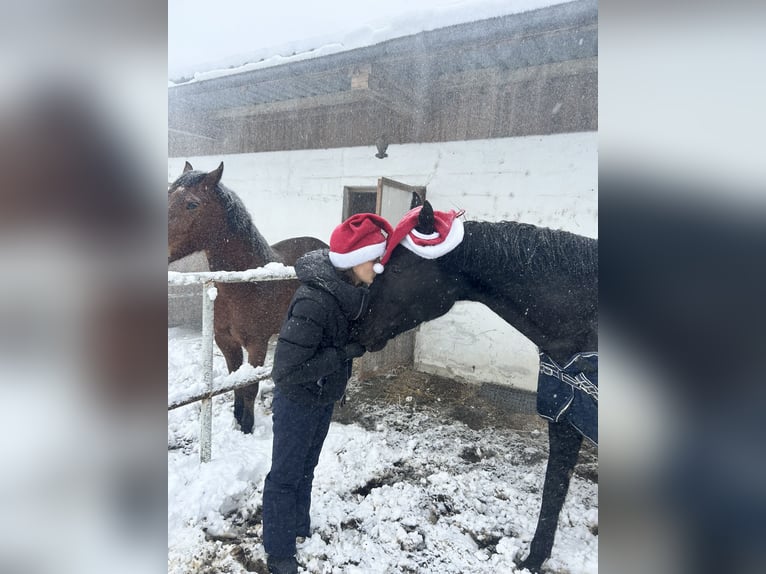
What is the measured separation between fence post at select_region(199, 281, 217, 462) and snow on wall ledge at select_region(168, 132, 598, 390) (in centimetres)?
120

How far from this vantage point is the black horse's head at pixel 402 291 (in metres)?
1.17

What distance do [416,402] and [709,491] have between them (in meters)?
2.31

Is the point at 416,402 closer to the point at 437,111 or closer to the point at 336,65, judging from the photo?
the point at 437,111

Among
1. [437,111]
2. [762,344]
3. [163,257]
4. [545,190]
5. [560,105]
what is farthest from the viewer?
[437,111]

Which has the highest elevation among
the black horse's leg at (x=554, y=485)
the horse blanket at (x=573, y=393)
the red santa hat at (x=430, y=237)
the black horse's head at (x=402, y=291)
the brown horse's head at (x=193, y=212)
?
the brown horse's head at (x=193, y=212)

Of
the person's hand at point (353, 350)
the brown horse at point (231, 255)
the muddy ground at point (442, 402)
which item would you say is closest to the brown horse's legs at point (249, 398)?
the brown horse at point (231, 255)

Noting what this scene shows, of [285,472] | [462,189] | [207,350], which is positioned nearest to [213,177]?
[207,350]

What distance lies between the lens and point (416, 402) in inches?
99.3

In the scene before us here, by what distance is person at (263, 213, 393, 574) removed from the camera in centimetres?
113

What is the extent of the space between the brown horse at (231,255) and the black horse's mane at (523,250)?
1.19m

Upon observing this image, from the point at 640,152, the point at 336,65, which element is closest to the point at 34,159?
the point at 640,152

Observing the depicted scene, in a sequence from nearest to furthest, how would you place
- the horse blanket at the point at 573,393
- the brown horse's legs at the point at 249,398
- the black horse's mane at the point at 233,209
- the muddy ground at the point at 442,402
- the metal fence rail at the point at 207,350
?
the horse blanket at the point at 573,393 → the metal fence rail at the point at 207,350 → the black horse's mane at the point at 233,209 → the brown horse's legs at the point at 249,398 → the muddy ground at the point at 442,402

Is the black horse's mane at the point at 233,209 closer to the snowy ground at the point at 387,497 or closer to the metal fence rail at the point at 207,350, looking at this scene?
the metal fence rail at the point at 207,350

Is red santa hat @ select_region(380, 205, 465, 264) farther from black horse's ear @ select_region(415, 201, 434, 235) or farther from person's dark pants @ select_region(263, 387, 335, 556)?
person's dark pants @ select_region(263, 387, 335, 556)
